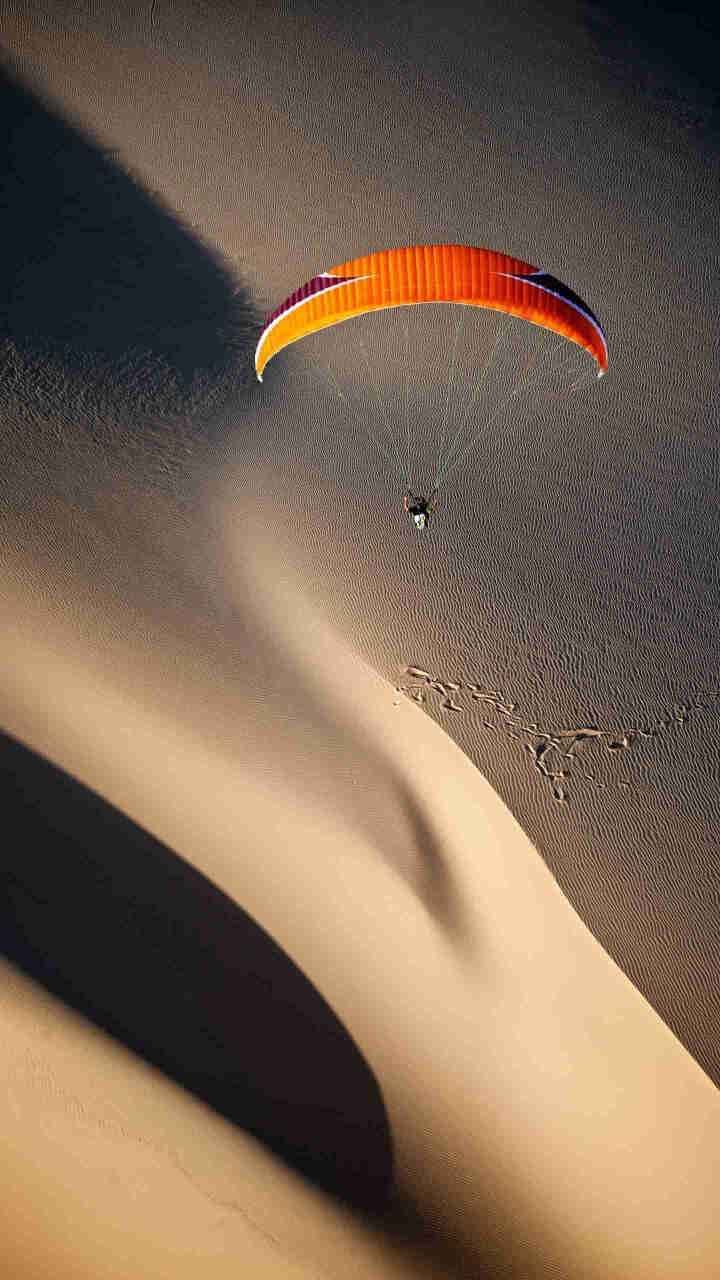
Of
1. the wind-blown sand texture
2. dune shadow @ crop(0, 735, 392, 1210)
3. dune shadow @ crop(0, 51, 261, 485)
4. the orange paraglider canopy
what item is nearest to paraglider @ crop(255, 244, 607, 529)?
the orange paraglider canopy

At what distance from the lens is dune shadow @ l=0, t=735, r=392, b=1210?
710 centimetres

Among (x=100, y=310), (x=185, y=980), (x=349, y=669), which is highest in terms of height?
(x=100, y=310)

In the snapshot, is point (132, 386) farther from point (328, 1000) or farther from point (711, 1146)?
point (711, 1146)

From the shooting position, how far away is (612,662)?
30.9 feet

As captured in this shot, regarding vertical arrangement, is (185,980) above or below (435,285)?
below

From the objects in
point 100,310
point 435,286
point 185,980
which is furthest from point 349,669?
point 100,310

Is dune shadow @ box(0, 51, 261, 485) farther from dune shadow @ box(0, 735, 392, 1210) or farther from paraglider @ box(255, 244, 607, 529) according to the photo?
dune shadow @ box(0, 735, 392, 1210)

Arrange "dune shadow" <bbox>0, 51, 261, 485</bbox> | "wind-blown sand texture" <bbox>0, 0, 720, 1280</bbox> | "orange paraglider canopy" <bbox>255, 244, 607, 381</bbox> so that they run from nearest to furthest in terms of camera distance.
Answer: "orange paraglider canopy" <bbox>255, 244, 607, 381</bbox> → "wind-blown sand texture" <bbox>0, 0, 720, 1280</bbox> → "dune shadow" <bbox>0, 51, 261, 485</bbox>

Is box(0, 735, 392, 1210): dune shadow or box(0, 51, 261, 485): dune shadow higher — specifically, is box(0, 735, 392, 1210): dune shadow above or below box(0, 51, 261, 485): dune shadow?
below

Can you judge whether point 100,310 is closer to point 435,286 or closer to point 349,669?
point 349,669

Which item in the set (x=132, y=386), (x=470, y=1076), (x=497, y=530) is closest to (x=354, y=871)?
(x=470, y=1076)

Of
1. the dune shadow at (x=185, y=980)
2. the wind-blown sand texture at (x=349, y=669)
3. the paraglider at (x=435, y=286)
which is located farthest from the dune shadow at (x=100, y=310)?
the dune shadow at (x=185, y=980)

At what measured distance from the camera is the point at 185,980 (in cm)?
744

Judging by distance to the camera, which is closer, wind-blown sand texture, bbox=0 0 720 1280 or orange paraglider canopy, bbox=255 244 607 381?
orange paraglider canopy, bbox=255 244 607 381
